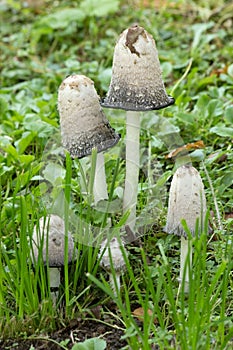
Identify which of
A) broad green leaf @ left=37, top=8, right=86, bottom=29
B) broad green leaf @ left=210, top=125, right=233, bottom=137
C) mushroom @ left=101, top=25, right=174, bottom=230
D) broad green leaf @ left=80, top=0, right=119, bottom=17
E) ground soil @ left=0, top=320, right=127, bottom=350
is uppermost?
broad green leaf @ left=80, top=0, right=119, bottom=17

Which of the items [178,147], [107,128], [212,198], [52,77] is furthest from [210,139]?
[52,77]

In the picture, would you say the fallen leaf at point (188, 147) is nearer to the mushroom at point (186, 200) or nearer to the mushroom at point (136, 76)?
the mushroom at point (136, 76)

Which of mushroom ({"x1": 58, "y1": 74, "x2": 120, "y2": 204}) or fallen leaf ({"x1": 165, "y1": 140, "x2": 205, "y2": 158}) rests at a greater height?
mushroom ({"x1": 58, "y1": 74, "x2": 120, "y2": 204})

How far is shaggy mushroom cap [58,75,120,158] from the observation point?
2.03 meters

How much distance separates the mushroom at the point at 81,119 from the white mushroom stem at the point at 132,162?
87 mm

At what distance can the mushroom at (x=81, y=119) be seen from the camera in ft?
6.65

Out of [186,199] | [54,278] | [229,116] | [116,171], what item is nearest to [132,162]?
[116,171]

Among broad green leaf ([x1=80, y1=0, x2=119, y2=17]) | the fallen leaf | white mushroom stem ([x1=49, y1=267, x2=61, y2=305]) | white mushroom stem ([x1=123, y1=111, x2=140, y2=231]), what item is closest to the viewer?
white mushroom stem ([x1=49, y1=267, x2=61, y2=305])

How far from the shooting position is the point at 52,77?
3.87 metres

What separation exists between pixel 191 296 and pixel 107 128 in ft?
2.24

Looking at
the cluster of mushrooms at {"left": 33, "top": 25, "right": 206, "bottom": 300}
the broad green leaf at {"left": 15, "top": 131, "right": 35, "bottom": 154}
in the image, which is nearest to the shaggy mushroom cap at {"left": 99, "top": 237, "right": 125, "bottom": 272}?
the cluster of mushrooms at {"left": 33, "top": 25, "right": 206, "bottom": 300}

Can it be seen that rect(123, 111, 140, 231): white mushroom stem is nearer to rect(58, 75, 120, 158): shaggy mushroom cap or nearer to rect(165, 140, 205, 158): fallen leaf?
rect(58, 75, 120, 158): shaggy mushroom cap

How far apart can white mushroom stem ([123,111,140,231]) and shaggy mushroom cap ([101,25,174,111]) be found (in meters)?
0.13

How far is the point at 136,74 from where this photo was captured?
1966 mm
